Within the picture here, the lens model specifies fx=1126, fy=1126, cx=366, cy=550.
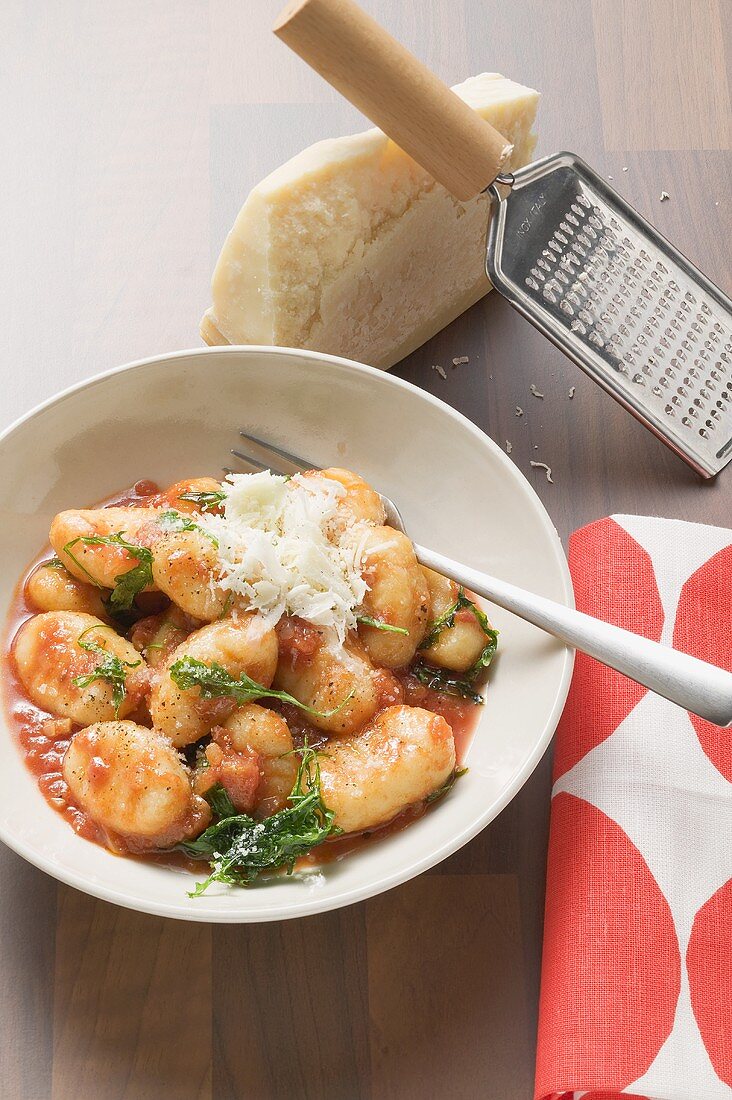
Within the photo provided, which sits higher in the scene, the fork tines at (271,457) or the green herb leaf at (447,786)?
the fork tines at (271,457)

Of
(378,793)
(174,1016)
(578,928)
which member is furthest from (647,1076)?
(174,1016)

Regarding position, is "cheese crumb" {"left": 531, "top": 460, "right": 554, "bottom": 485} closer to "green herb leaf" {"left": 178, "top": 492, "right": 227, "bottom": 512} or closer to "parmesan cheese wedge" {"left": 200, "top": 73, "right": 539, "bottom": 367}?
"parmesan cheese wedge" {"left": 200, "top": 73, "right": 539, "bottom": 367}

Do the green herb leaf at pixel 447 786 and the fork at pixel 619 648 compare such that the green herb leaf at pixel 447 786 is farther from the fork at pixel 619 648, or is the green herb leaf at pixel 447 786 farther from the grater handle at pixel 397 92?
the grater handle at pixel 397 92

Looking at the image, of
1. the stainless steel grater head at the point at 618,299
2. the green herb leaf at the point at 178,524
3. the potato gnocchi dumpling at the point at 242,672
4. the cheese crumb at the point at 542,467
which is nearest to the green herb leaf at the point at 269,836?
the potato gnocchi dumpling at the point at 242,672

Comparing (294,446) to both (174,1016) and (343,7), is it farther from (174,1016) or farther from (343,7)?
(174,1016)

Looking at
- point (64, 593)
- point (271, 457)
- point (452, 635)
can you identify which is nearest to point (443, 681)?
point (452, 635)

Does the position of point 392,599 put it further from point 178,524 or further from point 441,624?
point 178,524
